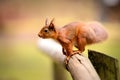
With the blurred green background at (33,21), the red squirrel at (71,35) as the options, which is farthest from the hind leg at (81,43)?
the blurred green background at (33,21)

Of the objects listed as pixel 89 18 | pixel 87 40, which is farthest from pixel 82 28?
pixel 89 18

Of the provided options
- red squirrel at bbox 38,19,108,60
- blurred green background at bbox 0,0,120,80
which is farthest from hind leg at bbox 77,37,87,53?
blurred green background at bbox 0,0,120,80

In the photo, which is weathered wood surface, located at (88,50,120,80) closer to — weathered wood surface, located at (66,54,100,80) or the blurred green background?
weathered wood surface, located at (66,54,100,80)

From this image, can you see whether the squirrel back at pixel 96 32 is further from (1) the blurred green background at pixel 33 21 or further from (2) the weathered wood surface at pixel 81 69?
(1) the blurred green background at pixel 33 21

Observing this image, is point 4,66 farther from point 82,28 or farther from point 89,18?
point 82,28

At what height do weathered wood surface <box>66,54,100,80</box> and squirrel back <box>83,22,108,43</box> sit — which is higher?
squirrel back <box>83,22,108,43</box>

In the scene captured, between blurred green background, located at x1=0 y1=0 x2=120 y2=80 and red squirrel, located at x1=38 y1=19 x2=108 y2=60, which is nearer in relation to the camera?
red squirrel, located at x1=38 y1=19 x2=108 y2=60
